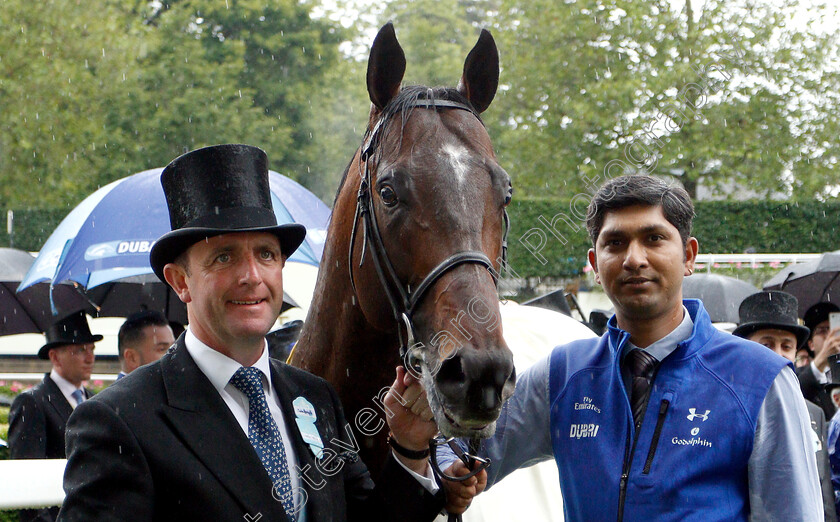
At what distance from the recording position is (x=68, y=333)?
585 cm

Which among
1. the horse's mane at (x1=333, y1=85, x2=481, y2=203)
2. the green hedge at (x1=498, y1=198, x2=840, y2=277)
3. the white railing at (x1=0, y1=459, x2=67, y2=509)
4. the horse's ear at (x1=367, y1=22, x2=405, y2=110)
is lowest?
the white railing at (x1=0, y1=459, x2=67, y2=509)

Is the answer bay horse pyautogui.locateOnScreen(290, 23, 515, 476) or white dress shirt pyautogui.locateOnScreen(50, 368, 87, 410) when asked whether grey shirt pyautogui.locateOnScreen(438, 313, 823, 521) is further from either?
white dress shirt pyautogui.locateOnScreen(50, 368, 87, 410)

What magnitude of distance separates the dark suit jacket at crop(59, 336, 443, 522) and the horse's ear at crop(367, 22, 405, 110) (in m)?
0.97

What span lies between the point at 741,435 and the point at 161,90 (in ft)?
72.4

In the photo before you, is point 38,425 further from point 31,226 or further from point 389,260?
point 31,226

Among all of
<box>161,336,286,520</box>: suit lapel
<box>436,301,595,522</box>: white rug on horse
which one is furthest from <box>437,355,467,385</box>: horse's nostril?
<box>436,301,595,522</box>: white rug on horse

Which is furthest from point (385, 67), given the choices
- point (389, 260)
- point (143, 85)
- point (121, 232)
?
point (143, 85)

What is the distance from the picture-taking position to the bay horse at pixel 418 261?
6.63ft

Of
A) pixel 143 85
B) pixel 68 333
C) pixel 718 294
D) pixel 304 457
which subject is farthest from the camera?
pixel 143 85

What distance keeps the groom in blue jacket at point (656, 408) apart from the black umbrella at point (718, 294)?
6.70 metres

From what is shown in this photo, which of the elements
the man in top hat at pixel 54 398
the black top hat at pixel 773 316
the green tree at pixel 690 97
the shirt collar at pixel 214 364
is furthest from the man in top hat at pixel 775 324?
the green tree at pixel 690 97

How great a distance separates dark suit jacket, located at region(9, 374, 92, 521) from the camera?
16.8ft

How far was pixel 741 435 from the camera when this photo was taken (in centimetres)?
212

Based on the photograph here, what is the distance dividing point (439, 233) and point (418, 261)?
0.10 meters
